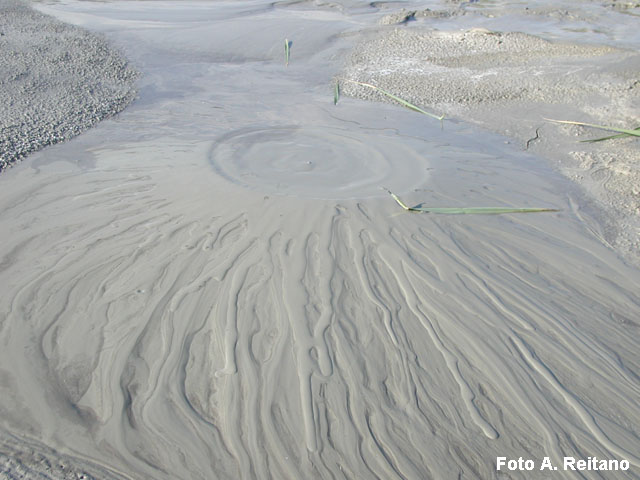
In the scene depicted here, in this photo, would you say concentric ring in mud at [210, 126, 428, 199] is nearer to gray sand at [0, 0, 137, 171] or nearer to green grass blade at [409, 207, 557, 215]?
green grass blade at [409, 207, 557, 215]

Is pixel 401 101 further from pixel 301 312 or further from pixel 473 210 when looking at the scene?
pixel 301 312

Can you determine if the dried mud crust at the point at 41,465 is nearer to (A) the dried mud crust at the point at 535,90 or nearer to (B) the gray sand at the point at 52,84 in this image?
(B) the gray sand at the point at 52,84

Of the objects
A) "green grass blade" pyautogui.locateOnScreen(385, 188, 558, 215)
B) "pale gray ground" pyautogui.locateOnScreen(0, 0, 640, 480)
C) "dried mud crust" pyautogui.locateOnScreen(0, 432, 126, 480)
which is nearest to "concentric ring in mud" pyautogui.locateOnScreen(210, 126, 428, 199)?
"pale gray ground" pyautogui.locateOnScreen(0, 0, 640, 480)

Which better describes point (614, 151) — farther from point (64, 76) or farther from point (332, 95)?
point (64, 76)

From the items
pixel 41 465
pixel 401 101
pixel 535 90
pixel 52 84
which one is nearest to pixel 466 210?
pixel 401 101

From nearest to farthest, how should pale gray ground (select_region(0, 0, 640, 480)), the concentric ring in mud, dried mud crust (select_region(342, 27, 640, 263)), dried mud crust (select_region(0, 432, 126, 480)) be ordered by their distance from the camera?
dried mud crust (select_region(0, 432, 126, 480)) < pale gray ground (select_region(0, 0, 640, 480)) < the concentric ring in mud < dried mud crust (select_region(342, 27, 640, 263))

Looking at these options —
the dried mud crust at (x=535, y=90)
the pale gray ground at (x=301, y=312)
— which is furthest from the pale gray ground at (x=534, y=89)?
the pale gray ground at (x=301, y=312)
